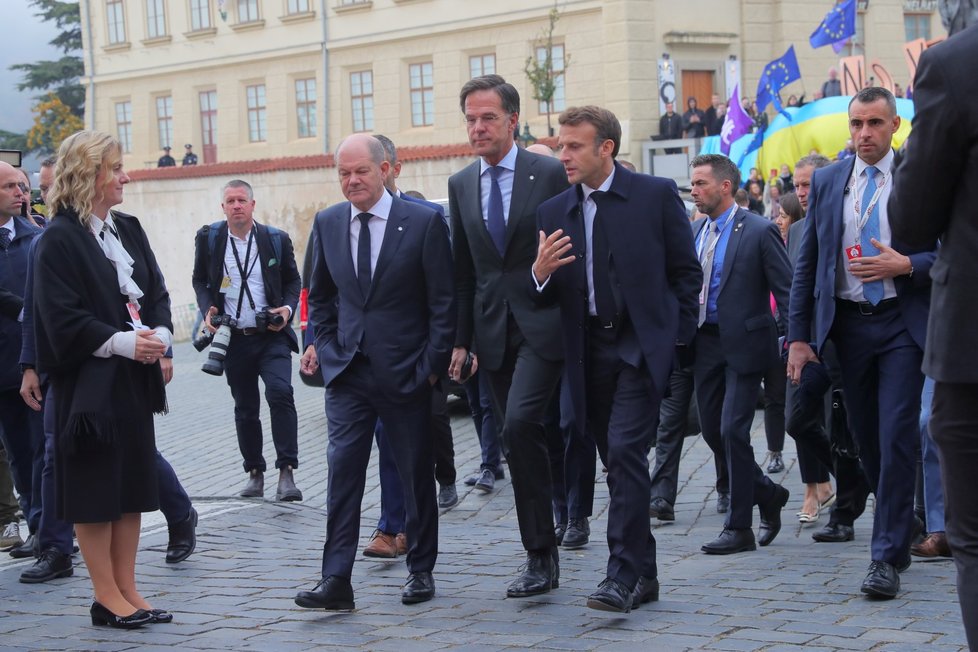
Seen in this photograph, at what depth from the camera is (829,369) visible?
24.3 ft

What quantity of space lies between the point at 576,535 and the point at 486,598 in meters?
1.34

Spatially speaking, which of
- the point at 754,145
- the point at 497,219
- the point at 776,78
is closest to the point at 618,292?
the point at 497,219

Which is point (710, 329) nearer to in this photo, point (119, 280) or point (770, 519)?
point (770, 519)

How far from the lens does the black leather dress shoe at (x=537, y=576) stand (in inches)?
262

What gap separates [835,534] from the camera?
312 inches

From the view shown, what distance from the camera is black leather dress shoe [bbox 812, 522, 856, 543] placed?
791 centimetres

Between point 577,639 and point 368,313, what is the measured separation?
181 centimetres

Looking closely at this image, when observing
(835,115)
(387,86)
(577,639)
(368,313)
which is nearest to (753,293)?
(368,313)

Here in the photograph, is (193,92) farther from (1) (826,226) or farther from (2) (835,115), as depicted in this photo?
(1) (826,226)

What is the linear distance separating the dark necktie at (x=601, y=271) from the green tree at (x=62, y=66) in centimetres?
6107

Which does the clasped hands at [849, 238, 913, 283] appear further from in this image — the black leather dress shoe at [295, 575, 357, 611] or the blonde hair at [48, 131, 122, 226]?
the blonde hair at [48, 131, 122, 226]

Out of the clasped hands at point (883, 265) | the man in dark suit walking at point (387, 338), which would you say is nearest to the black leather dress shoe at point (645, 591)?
the man in dark suit walking at point (387, 338)

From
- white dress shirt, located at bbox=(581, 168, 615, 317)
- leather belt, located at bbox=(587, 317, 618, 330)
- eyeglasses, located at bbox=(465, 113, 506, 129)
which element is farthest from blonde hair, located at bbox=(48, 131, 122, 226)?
leather belt, located at bbox=(587, 317, 618, 330)

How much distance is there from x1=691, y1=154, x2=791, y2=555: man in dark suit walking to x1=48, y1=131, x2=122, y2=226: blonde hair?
3.08 m
